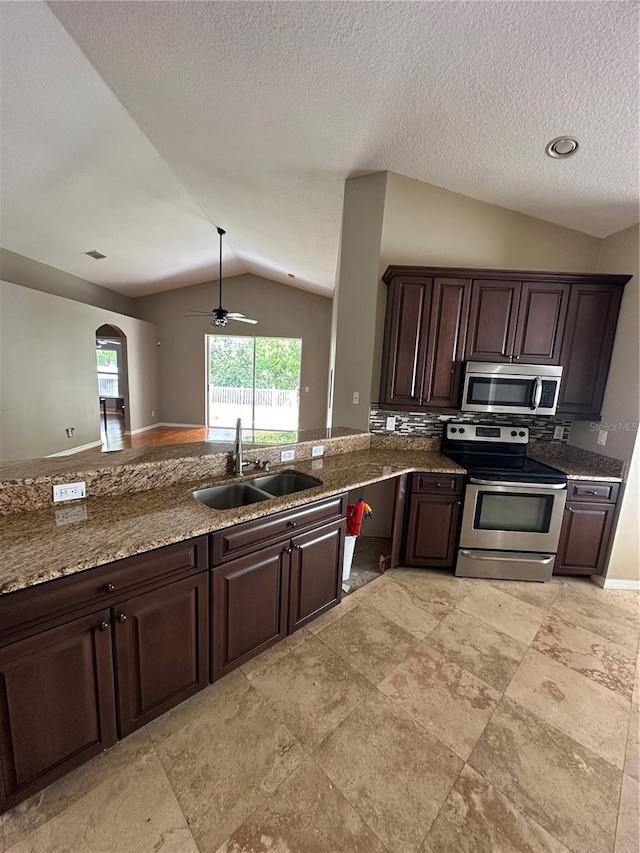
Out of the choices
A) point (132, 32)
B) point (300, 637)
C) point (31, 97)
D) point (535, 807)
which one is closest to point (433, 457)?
point (300, 637)

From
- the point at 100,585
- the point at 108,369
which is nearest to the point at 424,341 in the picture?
the point at 100,585

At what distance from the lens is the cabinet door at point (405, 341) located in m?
2.55

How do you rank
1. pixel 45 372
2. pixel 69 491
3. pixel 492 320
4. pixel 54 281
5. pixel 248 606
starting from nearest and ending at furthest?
pixel 69 491, pixel 248 606, pixel 492 320, pixel 45 372, pixel 54 281

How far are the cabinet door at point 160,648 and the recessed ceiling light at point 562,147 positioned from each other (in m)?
3.05

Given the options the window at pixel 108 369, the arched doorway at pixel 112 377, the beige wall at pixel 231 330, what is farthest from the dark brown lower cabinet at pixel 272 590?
the window at pixel 108 369

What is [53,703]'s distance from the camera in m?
1.08

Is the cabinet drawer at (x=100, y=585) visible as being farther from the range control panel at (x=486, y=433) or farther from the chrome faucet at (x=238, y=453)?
the range control panel at (x=486, y=433)

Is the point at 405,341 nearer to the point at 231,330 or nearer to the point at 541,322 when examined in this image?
the point at 541,322

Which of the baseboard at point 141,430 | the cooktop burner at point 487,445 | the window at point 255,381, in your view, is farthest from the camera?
the window at point 255,381

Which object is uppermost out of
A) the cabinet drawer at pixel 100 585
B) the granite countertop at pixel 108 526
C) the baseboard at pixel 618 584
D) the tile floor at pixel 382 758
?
the granite countertop at pixel 108 526

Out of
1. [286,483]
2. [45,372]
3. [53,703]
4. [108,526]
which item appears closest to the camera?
[53,703]

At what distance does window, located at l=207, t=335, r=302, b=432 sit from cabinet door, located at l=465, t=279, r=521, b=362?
5.41 meters

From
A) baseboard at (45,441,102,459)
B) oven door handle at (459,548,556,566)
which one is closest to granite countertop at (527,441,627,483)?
oven door handle at (459,548,556,566)

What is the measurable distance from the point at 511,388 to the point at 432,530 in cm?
129
